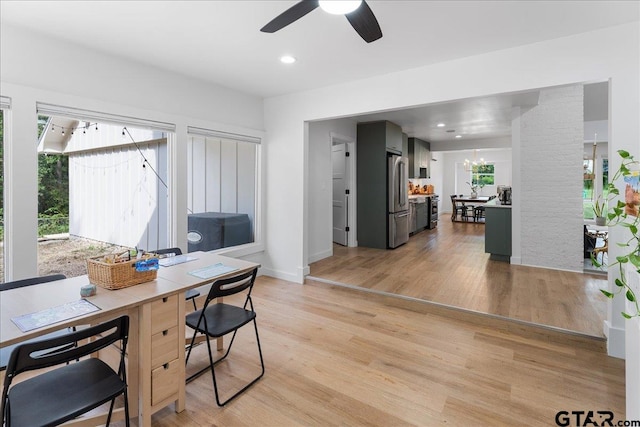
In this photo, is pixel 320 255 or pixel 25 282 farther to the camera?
pixel 320 255

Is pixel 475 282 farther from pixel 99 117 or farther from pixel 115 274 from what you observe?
pixel 99 117

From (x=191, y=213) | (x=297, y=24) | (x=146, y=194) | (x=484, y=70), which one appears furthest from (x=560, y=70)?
(x=146, y=194)

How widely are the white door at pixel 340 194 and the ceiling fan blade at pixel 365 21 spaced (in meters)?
4.35

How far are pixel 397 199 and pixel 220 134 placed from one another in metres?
3.60

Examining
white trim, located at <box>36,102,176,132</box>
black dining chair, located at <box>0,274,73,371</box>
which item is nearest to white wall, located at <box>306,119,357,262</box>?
white trim, located at <box>36,102,176,132</box>

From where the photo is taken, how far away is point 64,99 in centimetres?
270

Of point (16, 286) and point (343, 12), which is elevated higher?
point (343, 12)

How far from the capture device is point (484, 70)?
297cm

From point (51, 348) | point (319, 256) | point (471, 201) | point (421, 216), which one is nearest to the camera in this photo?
point (51, 348)

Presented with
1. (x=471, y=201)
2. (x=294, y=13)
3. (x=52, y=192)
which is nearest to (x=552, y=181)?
(x=294, y=13)

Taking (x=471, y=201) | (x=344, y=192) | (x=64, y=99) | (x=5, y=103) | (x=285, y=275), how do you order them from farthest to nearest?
1. (x=471, y=201)
2. (x=344, y=192)
3. (x=285, y=275)
4. (x=64, y=99)
5. (x=5, y=103)

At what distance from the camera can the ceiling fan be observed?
168cm

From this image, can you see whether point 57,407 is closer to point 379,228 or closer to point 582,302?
point 582,302

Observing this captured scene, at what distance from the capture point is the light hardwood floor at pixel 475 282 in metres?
3.08
